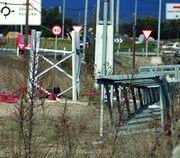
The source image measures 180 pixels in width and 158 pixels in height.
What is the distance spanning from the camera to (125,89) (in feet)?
32.6

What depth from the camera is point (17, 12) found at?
37031mm

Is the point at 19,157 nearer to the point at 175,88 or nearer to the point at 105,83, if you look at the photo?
the point at 105,83

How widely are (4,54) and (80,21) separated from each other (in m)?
12.6

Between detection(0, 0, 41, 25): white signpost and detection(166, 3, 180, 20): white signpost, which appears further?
detection(0, 0, 41, 25): white signpost

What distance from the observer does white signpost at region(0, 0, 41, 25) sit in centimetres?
3446

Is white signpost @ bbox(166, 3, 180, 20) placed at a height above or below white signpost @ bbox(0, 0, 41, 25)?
below

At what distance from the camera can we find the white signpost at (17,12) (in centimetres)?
3446

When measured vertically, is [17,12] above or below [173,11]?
above

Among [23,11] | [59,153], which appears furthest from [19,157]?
[23,11]

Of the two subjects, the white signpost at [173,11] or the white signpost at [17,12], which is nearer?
the white signpost at [173,11]

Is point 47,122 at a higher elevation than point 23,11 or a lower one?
lower

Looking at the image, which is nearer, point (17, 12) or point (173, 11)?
point (173, 11)

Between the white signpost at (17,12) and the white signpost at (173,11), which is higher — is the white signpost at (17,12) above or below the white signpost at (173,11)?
Answer: above

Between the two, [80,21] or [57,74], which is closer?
[57,74]
